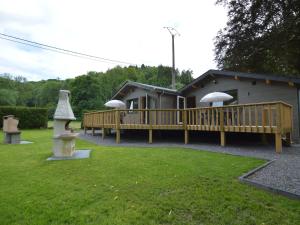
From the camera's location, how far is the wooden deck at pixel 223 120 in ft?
21.5

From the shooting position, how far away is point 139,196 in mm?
3287

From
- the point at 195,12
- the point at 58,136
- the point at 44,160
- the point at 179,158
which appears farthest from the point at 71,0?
the point at 179,158

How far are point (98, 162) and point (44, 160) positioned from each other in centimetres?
172

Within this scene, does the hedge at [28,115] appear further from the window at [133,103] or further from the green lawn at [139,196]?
the green lawn at [139,196]

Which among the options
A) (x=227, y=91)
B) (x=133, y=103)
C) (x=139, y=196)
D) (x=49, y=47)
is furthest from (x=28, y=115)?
(x=139, y=196)

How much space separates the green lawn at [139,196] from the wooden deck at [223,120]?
210 cm

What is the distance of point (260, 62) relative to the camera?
13852mm

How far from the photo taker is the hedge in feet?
60.5

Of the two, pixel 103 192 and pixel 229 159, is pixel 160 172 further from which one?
pixel 229 159

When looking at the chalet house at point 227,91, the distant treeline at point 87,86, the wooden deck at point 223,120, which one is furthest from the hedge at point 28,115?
the distant treeline at point 87,86

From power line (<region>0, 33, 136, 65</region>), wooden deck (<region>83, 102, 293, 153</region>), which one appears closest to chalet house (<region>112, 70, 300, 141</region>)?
wooden deck (<region>83, 102, 293, 153</region>)

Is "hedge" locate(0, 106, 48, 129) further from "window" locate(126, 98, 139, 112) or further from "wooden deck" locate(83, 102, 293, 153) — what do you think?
Result: "wooden deck" locate(83, 102, 293, 153)

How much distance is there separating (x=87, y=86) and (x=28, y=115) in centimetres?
2055

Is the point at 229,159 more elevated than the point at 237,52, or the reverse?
the point at 237,52
